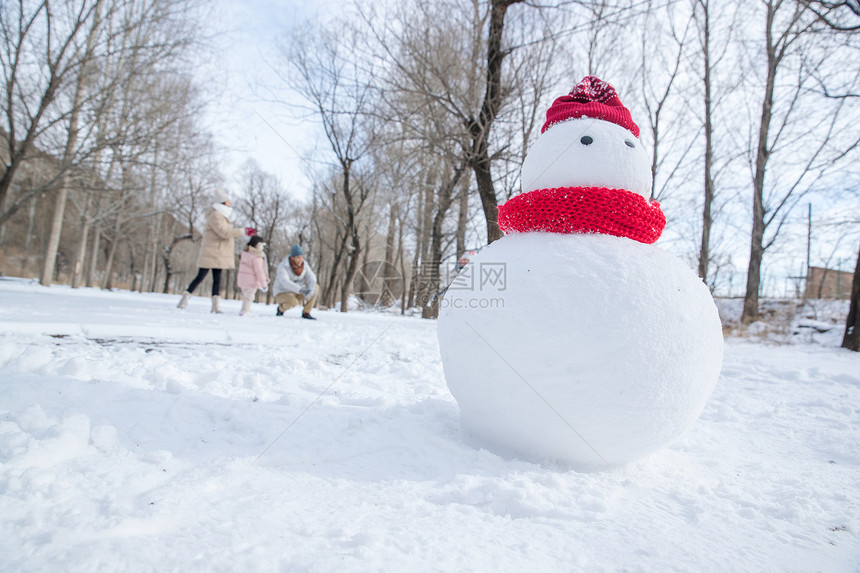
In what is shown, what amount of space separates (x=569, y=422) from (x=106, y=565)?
141 centimetres

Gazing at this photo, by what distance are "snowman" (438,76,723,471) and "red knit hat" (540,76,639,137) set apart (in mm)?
109

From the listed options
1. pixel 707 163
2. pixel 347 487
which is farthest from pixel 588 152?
pixel 707 163

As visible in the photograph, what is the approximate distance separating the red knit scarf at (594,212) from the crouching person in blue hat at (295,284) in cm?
664

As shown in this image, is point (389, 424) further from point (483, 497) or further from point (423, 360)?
point (423, 360)

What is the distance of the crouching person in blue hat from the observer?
26.0 feet

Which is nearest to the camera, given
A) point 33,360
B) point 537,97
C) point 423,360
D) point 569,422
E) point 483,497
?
point 483,497

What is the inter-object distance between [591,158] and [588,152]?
3 cm

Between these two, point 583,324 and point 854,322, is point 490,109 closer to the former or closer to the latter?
point 583,324

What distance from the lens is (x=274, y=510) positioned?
118 cm

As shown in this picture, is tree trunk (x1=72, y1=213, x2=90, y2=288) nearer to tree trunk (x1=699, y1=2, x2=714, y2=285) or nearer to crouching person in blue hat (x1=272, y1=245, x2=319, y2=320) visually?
crouching person in blue hat (x1=272, y1=245, x2=319, y2=320)

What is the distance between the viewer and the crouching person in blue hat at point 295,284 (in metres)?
7.92

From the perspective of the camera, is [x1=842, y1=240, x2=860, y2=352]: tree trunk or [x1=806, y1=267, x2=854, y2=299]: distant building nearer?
[x1=842, y1=240, x2=860, y2=352]: tree trunk

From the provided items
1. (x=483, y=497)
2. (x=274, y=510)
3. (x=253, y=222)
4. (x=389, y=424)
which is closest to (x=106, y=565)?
(x=274, y=510)

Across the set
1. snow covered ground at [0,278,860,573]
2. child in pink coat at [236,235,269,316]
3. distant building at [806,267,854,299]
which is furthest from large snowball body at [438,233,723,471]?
distant building at [806,267,854,299]
